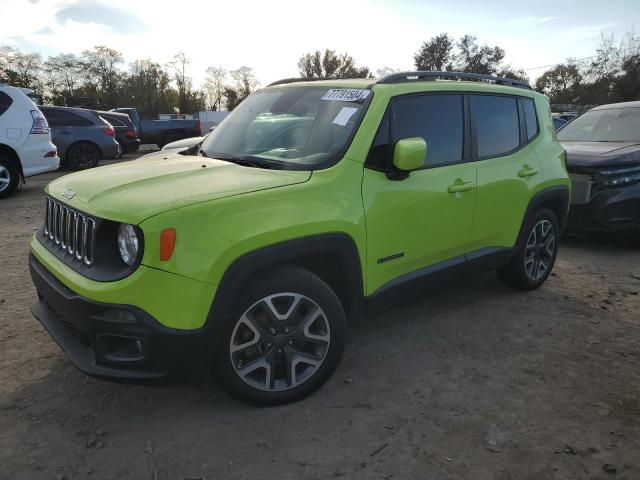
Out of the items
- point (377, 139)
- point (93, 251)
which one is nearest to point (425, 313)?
point (377, 139)

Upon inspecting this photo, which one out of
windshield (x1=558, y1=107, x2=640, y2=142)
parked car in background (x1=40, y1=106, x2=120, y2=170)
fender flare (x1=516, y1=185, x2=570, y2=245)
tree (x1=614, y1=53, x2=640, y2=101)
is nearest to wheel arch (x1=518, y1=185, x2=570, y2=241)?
fender flare (x1=516, y1=185, x2=570, y2=245)

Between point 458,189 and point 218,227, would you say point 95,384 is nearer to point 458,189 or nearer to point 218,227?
point 218,227

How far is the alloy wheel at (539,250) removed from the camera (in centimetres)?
437

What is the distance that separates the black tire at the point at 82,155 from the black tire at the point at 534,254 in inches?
421

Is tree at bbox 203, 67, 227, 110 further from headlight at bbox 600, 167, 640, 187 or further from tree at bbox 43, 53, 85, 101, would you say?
headlight at bbox 600, 167, 640, 187

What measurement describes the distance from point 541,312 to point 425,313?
958mm

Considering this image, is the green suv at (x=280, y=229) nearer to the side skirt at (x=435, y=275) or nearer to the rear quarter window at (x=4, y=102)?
Result: the side skirt at (x=435, y=275)

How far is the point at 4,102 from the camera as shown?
8305 mm

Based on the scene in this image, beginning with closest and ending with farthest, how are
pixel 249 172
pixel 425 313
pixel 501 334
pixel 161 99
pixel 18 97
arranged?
1. pixel 249 172
2. pixel 501 334
3. pixel 425 313
4. pixel 18 97
5. pixel 161 99

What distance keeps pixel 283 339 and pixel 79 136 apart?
1137 centimetres

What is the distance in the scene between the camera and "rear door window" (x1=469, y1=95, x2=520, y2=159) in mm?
3740

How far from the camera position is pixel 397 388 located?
Result: 117 inches

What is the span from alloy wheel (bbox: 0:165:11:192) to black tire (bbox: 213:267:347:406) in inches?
312

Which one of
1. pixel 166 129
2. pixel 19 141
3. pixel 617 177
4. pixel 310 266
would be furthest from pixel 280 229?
pixel 166 129
